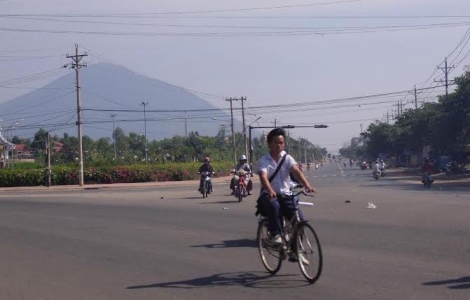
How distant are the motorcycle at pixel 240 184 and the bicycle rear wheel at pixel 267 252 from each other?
1532cm

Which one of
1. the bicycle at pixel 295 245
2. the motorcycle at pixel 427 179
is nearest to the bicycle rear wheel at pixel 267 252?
the bicycle at pixel 295 245

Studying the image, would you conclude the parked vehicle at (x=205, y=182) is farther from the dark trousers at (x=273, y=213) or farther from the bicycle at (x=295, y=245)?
the dark trousers at (x=273, y=213)

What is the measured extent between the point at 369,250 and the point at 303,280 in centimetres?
277

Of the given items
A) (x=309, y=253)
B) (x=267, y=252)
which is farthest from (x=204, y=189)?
(x=309, y=253)

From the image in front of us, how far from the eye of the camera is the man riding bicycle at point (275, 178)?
30.1 ft

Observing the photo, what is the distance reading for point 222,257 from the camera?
1144 centimetres

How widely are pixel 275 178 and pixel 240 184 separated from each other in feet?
52.2

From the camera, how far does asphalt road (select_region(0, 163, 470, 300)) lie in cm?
882

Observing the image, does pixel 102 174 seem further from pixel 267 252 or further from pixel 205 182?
pixel 267 252

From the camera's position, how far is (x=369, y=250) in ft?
38.1

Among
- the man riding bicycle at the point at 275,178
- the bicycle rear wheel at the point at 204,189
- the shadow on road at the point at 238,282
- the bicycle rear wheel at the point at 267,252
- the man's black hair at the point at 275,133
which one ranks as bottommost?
the shadow on road at the point at 238,282

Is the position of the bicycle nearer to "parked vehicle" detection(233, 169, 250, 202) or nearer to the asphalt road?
the asphalt road

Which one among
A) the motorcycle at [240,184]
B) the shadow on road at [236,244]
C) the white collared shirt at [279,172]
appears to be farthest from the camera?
the motorcycle at [240,184]

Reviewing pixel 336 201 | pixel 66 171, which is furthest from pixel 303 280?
pixel 66 171
